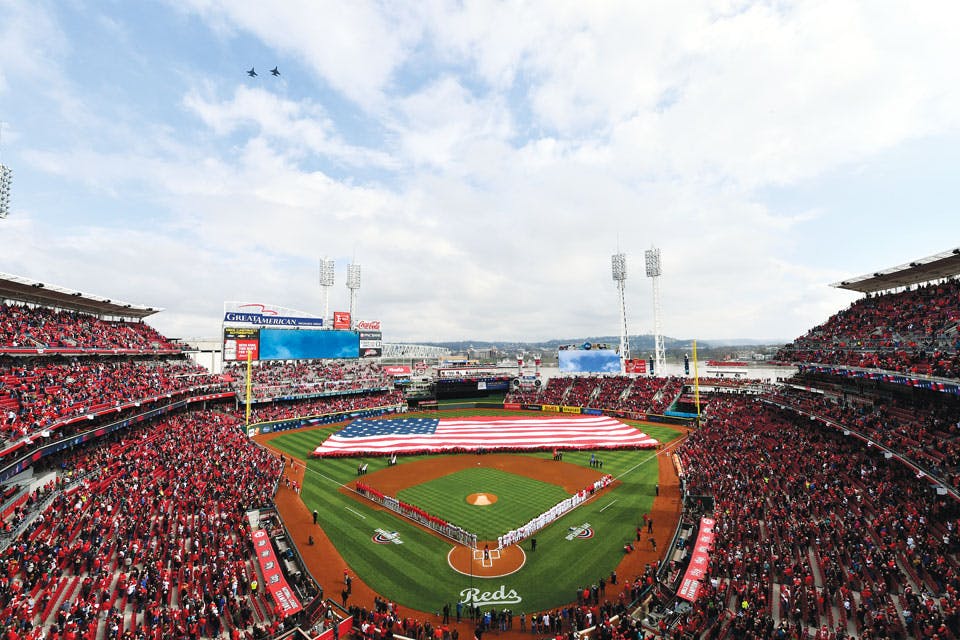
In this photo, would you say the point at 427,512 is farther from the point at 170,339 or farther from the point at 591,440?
the point at 170,339

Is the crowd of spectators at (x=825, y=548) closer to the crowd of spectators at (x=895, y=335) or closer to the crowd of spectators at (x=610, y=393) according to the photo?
the crowd of spectators at (x=895, y=335)

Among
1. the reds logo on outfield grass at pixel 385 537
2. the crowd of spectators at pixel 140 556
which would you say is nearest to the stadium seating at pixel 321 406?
the crowd of spectators at pixel 140 556

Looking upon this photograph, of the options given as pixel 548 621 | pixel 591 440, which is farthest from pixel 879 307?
pixel 548 621

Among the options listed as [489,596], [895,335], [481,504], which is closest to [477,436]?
[481,504]

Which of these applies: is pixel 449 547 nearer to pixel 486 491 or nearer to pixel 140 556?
pixel 486 491

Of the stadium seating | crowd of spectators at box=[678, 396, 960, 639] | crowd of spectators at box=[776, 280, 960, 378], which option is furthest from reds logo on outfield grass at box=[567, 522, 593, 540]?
the stadium seating

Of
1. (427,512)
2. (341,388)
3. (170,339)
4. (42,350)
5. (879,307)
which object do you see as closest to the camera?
(427,512)
